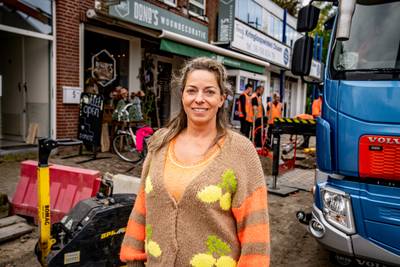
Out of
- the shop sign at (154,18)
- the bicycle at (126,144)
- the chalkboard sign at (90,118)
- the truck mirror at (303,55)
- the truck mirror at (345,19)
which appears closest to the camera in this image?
the truck mirror at (345,19)

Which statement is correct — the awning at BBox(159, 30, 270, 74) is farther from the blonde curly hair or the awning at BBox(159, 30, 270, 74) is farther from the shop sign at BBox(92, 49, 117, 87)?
the blonde curly hair

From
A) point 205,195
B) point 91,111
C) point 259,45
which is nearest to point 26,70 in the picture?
point 91,111

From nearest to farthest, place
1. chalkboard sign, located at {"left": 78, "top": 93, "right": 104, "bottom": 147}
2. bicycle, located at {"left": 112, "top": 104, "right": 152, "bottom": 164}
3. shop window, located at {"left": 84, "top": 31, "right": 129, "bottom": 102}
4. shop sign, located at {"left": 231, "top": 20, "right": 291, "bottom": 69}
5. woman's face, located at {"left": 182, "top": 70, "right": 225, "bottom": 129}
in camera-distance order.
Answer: woman's face, located at {"left": 182, "top": 70, "right": 225, "bottom": 129}, chalkboard sign, located at {"left": 78, "top": 93, "right": 104, "bottom": 147}, bicycle, located at {"left": 112, "top": 104, "right": 152, "bottom": 164}, shop window, located at {"left": 84, "top": 31, "right": 129, "bottom": 102}, shop sign, located at {"left": 231, "top": 20, "right": 291, "bottom": 69}

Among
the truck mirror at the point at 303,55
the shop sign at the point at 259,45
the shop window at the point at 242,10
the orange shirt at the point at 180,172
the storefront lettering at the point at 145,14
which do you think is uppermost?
the shop window at the point at 242,10

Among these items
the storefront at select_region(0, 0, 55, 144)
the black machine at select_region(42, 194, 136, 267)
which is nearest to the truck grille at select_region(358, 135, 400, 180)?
the black machine at select_region(42, 194, 136, 267)

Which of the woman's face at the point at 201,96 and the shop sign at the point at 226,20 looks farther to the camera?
the shop sign at the point at 226,20

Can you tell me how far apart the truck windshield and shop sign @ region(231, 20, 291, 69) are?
35.8 ft

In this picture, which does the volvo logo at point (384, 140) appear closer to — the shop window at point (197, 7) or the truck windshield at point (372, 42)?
the truck windshield at point (372, 42)

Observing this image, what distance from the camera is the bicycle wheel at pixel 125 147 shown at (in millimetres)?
8422

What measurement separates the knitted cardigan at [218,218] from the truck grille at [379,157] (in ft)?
5.52

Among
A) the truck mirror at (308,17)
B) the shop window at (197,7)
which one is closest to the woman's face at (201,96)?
the truck mirror at (308,17)

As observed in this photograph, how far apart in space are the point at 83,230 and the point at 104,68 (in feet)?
25.8

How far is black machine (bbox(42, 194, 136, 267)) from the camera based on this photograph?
2.80m

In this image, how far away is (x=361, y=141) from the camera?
3.04m
